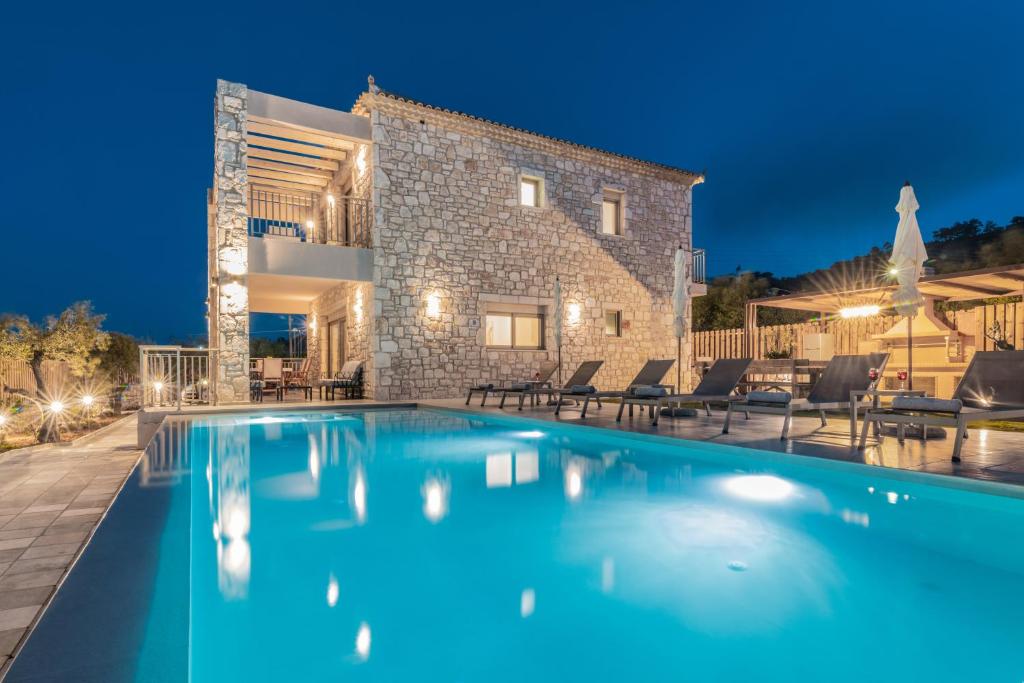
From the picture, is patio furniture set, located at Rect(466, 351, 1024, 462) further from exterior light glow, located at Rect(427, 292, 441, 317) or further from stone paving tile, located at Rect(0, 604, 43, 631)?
stone paving tile, located at Rect(0, 604, 43, 631)

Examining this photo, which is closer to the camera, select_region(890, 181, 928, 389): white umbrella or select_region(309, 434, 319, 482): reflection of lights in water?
select_region(309, 434, 319, 482): reflection of lights in water

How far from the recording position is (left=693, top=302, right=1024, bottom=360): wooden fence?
9.66 meters

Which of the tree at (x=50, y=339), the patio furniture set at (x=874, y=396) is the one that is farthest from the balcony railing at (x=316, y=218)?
the patio furniture set at (x=874, y=396)

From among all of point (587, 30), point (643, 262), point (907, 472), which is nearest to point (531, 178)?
point (643, 262)

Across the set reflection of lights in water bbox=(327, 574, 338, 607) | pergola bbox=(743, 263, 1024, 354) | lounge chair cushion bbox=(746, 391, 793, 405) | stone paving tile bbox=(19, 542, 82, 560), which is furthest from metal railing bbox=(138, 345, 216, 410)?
pergola bbox=(743, 263, 1024, 354)

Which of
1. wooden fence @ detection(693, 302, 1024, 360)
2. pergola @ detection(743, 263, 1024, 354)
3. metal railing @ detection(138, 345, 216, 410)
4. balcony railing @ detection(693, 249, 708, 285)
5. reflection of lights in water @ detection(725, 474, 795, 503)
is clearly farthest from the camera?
balcony railing @ detection(693, 249, 708, 285)

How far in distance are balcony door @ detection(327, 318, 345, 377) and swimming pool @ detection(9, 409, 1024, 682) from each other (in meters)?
9.84

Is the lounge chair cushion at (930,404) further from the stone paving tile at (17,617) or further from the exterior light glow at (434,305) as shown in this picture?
the exterior light glow at (434,305)

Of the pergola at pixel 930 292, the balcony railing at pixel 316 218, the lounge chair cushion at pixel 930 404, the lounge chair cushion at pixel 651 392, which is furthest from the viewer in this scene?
the balcony railing at pixel 316 218

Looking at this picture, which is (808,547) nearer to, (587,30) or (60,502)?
(60,502)

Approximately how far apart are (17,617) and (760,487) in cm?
431

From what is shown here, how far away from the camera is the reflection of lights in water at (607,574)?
247 centimetres

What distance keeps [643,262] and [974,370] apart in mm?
10124

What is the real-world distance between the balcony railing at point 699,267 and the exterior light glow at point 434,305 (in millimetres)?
7511
